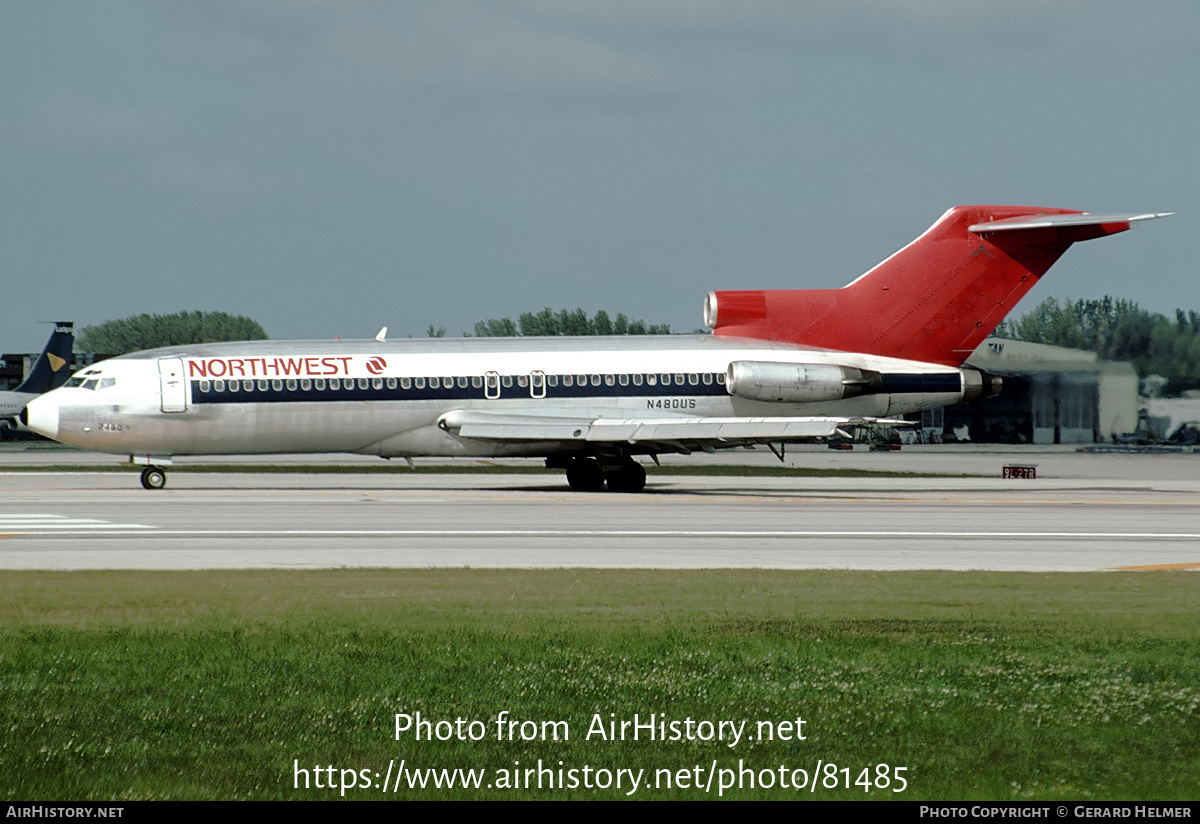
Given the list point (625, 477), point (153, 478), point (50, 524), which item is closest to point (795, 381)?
point (625, 477)

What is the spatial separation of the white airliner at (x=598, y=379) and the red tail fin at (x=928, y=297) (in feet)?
0.13

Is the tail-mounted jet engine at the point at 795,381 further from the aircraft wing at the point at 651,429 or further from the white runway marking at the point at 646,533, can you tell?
the white runway marking at the point at 646,533

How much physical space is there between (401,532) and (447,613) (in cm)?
990

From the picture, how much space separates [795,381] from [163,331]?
456 ft

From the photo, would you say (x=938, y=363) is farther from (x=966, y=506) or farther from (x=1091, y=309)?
(x=1091, y=309)

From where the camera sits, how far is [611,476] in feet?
117

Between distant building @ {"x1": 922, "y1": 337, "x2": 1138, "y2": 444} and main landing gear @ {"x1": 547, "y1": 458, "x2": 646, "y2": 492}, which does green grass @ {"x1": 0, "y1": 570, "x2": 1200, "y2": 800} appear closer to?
main landing gear @ {"x1": 547, "y1": 458, "x2": 646, "y2": 492}

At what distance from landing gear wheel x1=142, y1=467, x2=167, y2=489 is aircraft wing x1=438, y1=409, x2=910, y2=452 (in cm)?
726

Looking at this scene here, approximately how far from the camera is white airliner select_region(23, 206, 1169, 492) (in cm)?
3516

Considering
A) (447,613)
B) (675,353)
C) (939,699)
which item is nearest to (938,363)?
(675,353)

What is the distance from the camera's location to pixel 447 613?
12.9 m

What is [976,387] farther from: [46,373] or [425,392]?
[46,373]

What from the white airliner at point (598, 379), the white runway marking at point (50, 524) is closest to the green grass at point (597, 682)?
the white runway marking at point (50, 524)

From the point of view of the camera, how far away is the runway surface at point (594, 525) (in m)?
18.5
